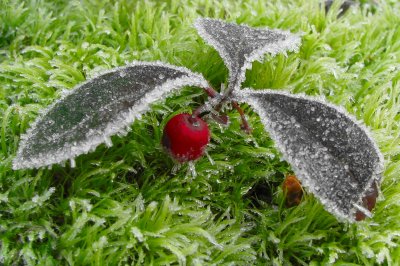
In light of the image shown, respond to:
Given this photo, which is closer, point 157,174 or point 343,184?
point 343,184

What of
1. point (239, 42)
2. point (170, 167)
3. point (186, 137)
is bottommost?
point (170, 167)

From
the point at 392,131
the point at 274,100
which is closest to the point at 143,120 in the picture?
the point at 274,100

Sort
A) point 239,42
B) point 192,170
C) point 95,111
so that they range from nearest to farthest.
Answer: point 95,111 < point 192,170 < point 239,42

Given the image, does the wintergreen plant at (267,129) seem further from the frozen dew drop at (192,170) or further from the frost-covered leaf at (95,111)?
the frozen dew drop at (192,170)

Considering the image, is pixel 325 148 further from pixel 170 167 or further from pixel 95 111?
pixel 95 111

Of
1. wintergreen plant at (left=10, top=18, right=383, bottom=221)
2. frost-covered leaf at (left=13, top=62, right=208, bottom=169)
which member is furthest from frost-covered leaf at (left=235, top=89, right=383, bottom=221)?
frost-covered leaf at (left=13, top=62, right=208, bottom=169)

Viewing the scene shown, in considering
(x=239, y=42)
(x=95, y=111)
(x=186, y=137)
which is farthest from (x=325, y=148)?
(x=95, y=111)

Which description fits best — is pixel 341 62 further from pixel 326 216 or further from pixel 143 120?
pixel 143 120
